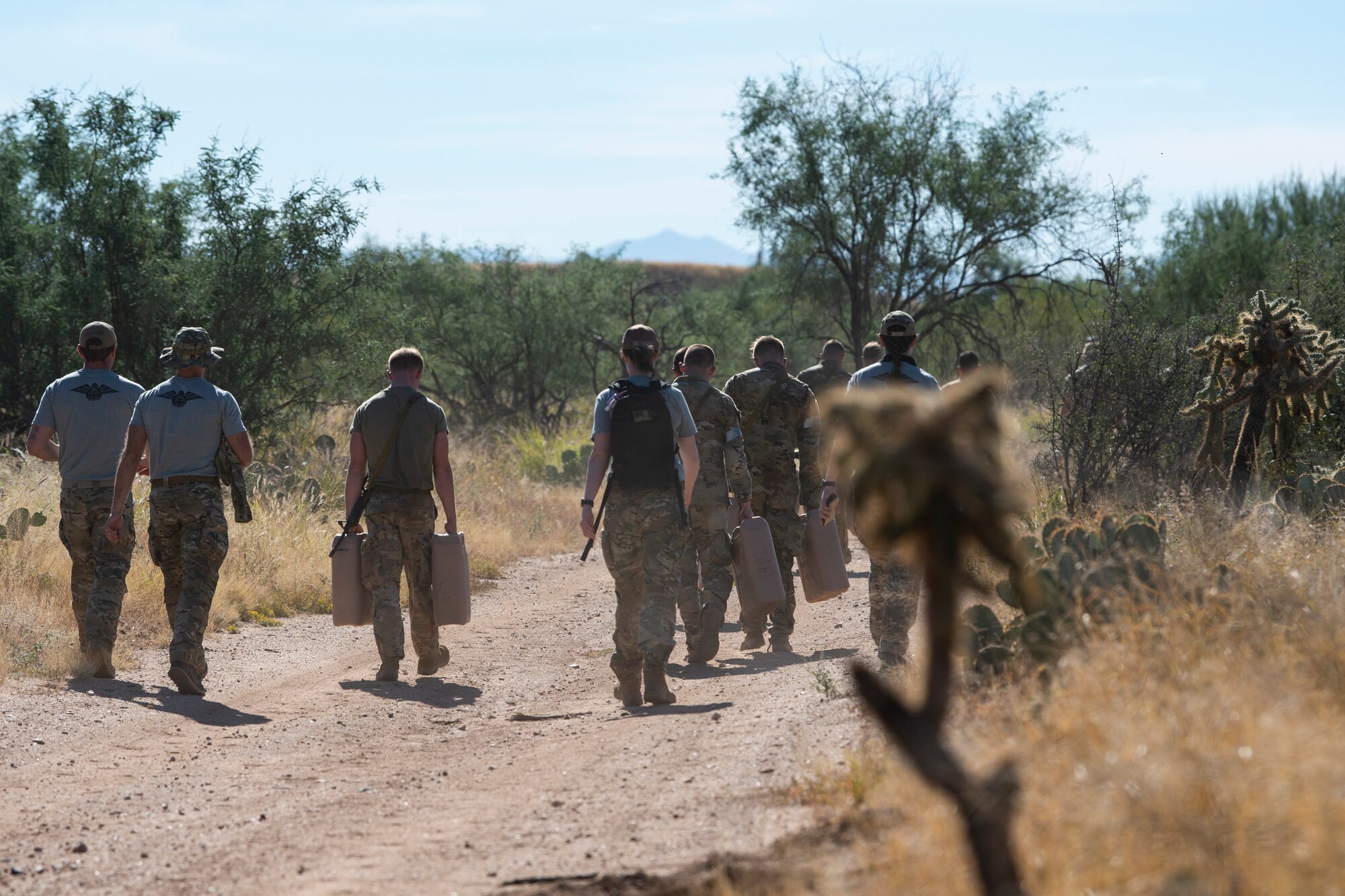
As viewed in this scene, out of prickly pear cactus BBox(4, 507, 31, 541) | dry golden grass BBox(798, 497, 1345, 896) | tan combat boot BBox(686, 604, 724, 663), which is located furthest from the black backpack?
prickly pear cactus BBox(4, 507, 31, 541)

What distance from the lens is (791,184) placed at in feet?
72.6

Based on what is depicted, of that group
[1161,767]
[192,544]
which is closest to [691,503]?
[192,544]

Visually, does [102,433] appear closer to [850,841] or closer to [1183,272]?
[850,841]

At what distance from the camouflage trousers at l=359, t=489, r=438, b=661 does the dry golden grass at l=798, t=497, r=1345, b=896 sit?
4231mm

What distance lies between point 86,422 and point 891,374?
4.95 meters

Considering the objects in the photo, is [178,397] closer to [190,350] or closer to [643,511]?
Result: [190,350]

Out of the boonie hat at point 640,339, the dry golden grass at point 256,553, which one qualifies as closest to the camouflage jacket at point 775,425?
the boonie hat at point 640,339

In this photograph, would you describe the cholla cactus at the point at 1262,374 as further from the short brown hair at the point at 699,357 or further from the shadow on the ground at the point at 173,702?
the shadow on the ground at the point at 173,702

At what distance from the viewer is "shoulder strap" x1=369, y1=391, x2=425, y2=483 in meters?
8.46

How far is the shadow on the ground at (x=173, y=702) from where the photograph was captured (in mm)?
7367

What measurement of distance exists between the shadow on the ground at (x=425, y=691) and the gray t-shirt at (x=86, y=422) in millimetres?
2067

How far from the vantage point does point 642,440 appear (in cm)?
754

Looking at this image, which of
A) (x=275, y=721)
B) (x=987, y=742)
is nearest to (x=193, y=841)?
(x=275, y=721)

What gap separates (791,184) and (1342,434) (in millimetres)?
11802
